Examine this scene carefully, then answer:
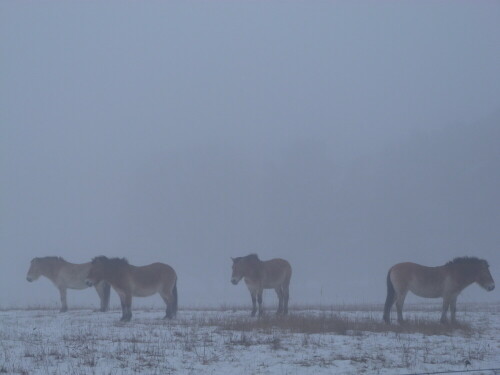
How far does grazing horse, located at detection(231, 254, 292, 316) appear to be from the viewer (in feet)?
74.2

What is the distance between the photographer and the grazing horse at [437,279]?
19297mm

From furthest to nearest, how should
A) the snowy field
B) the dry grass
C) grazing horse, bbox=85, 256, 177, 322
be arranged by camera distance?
grazing horse, bbox=85, 256, 177, 322 < the dry grass < the snowy field

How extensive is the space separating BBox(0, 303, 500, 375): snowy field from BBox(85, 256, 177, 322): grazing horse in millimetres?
2319

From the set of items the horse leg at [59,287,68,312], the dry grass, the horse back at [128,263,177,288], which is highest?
the horse back at [128,263,177,288]

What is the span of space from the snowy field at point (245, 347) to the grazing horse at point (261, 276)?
4714 millimetres

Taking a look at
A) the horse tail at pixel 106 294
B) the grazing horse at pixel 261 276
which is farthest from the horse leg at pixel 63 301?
the grazing horse at pixel 261 276


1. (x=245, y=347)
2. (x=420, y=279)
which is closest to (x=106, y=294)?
(x=245, y=347)

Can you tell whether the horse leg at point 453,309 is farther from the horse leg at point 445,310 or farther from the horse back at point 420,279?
the horse back at point 420,279

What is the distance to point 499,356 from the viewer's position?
40.9 ft

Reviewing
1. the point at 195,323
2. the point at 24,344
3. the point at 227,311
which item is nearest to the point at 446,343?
the point at 195,323

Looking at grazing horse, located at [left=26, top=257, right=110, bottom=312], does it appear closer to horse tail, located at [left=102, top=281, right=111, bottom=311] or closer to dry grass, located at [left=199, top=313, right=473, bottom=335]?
horse tail, located at [left=102, top=281, right=111, bottom=311]

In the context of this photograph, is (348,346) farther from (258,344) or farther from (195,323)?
(195,323)

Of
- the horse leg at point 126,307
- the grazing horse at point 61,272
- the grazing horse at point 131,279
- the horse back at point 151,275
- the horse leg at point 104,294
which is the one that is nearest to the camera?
the horse leg at point 126,307

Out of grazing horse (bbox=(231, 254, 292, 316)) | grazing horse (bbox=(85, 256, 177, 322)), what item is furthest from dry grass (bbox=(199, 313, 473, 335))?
grazing horse (bbox=(231, 254, 292, 316))
